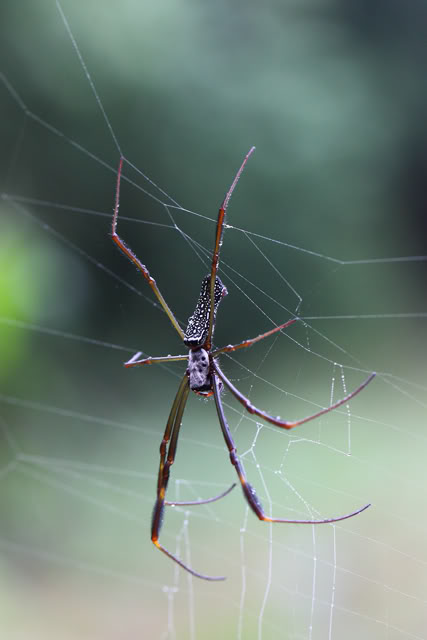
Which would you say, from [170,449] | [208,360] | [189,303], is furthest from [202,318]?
[189,303]

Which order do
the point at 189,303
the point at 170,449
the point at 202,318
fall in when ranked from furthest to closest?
1. the point at 189,303
2. the point at 170,449
3. the point at 202,318

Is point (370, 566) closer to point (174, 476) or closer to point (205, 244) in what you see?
point (174, 476)

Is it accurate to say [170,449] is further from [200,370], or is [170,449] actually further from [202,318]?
[202,318]

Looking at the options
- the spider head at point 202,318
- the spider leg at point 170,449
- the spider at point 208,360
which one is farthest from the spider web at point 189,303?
the spider head at point 202,318

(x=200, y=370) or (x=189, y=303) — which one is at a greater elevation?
(x=189, y=303)

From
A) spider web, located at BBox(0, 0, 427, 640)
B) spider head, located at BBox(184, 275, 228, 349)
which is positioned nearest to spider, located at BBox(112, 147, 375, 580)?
spider head, located at BBox(184, 275, 228, 349)

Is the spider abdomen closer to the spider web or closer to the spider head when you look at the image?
the spider head
